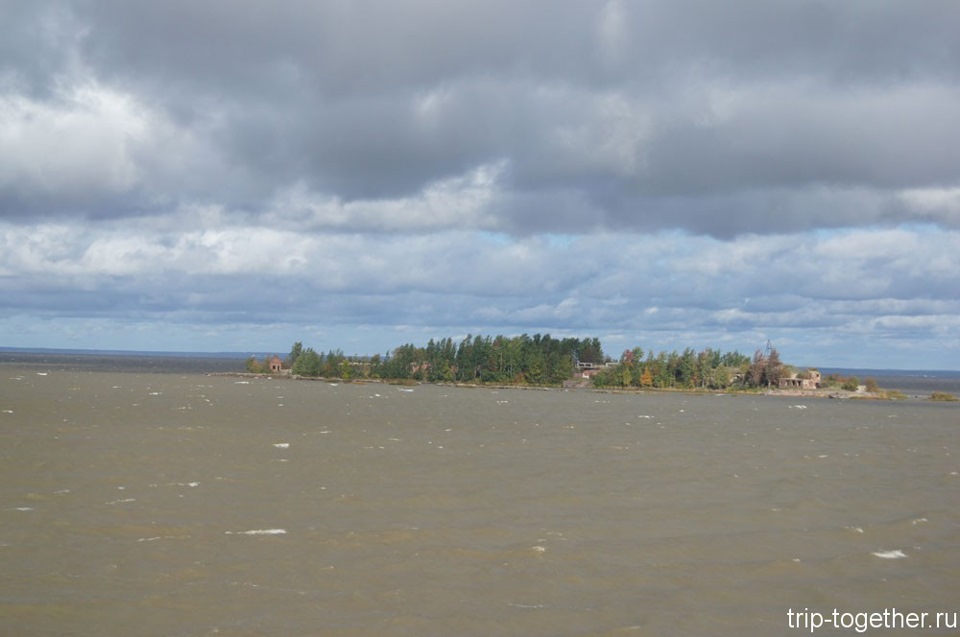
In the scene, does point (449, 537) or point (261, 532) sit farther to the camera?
point (449, 537)

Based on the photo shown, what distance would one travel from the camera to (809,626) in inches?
598

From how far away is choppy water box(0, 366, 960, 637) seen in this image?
1495cm

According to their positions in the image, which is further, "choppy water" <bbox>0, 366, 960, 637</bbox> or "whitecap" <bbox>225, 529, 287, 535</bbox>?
"whitecap" <bbox>225, 529, 287, 535</bbox>

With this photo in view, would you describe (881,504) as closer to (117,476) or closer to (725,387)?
(117,476)

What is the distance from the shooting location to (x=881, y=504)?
27.5 m

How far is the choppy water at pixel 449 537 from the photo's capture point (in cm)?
1495

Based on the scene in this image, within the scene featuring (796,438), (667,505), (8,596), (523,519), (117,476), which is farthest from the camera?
(796,438)

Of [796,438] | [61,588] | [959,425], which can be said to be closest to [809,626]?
[61,588]

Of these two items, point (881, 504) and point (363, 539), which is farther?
point (881, 504)

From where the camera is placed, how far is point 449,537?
20.9 meters

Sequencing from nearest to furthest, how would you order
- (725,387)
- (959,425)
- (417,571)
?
1. (417,571)
2. (959,425)
3. (725,387)

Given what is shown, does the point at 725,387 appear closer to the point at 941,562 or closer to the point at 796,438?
the point at 796,438

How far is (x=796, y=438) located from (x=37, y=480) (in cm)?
4348

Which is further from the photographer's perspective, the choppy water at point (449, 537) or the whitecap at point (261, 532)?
the whitecap at point (261, 532)
